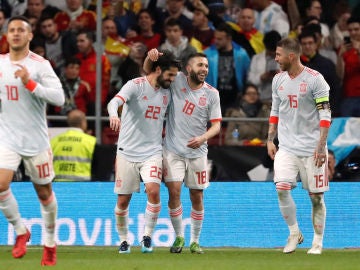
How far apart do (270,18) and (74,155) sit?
4263mm

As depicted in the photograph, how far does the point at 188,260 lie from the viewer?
11.4m

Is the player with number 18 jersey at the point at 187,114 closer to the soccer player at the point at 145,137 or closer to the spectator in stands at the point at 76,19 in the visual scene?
the soccer player at the point at 145,137

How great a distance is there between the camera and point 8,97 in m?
10.4

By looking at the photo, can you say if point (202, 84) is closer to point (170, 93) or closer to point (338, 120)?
point (170, 93)

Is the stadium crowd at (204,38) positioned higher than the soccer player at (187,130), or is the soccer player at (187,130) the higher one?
the stadium crowd at (204,38)

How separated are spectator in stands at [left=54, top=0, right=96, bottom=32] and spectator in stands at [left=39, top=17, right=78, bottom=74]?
0.19 meters

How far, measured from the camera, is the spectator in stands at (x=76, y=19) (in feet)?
58.8

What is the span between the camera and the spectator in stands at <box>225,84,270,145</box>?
16453mm

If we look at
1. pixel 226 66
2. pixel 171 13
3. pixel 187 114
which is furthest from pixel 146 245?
pixel 171 13

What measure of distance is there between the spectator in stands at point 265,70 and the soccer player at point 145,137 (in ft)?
14.3

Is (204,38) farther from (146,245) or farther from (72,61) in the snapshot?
(146,245)

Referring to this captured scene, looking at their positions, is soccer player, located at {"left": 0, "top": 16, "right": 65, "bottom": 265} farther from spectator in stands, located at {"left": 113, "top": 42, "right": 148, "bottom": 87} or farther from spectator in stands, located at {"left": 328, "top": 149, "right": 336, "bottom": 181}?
spectator in stands, located at {"left": 113, "top": 42, "right": 148, "bottom": 87}

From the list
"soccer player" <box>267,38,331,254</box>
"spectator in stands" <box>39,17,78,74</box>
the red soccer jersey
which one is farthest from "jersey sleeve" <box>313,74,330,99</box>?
"spectator in stands" <box>39,17,78,74</box>

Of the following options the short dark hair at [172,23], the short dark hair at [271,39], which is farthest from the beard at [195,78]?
the short dark hair at [271,39]
